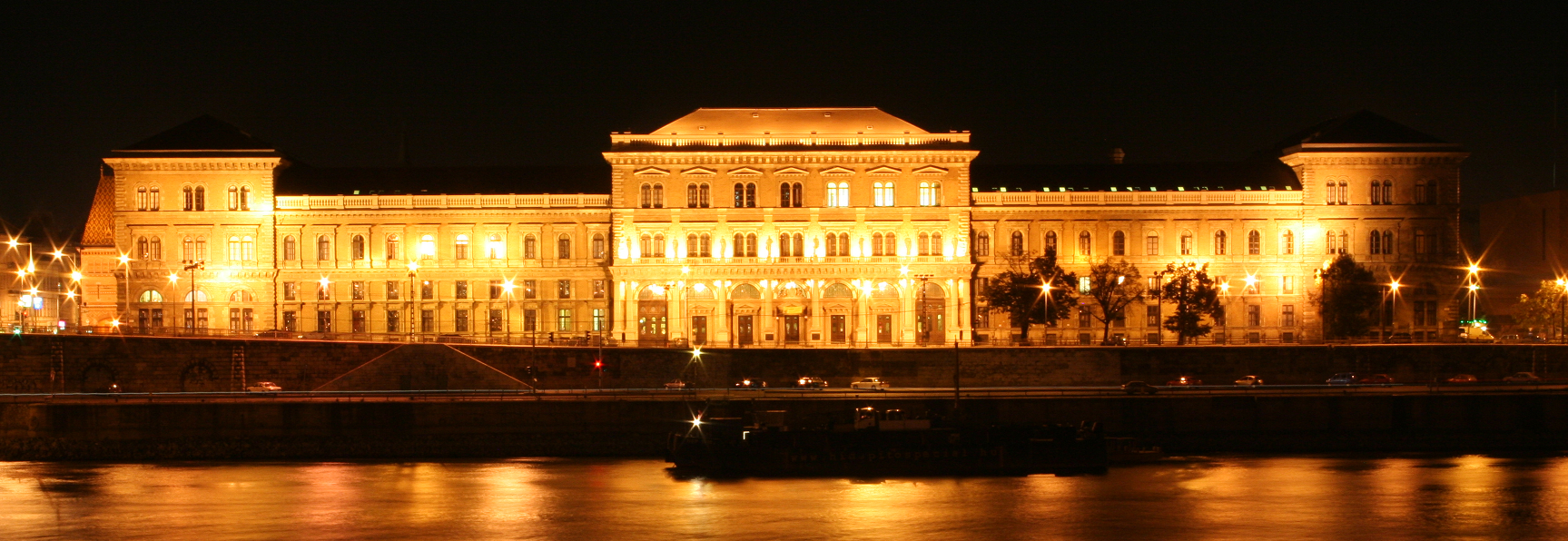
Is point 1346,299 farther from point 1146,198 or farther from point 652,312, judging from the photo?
point 652,312

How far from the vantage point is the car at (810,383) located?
81125 millimetres

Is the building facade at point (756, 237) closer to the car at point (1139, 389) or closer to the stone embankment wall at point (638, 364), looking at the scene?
the stone embankment wall at point (638, 364)

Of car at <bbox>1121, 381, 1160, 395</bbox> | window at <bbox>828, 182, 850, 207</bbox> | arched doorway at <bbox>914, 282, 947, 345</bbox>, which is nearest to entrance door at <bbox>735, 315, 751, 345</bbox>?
window at <bbox>828, 182, 850, 207</bbox>

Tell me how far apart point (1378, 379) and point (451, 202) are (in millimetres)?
54296

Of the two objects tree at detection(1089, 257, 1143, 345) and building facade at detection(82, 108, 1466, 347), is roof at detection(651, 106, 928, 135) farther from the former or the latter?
tree at detection(1089, 257, 1143, 345)

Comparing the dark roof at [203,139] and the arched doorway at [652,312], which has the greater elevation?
the dark roof at [203,139]

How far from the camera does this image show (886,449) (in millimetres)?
60344

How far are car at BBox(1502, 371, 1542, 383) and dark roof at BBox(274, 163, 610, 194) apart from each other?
5229cm

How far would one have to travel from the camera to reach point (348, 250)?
10600 cm

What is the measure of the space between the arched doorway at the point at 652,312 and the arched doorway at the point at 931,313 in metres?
14.7

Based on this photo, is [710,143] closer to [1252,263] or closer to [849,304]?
[849,304]

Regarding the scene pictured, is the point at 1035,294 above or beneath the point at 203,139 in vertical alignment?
beneath

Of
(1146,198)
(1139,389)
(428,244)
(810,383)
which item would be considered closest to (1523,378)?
(1139,389)

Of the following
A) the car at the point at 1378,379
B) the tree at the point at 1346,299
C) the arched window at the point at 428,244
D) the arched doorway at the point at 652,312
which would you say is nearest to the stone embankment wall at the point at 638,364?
the car at the point at 1378,379
